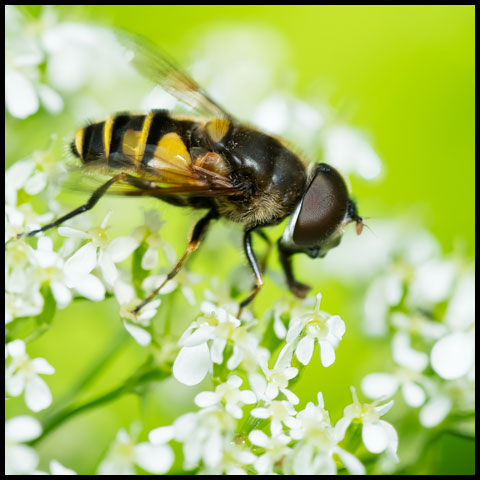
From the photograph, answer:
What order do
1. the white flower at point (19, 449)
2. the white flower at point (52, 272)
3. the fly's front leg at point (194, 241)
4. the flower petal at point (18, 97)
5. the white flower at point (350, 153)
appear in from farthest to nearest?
the white flower at point (350, 153) → the flower petal at point (18, 97) → the fly's front leg at point (194, 241) → the white flower at point (52, 272) → the white flower at point (19, 449)

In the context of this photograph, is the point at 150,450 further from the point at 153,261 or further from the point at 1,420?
the point at 153,261

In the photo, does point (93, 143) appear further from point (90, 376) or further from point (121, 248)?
point (90, 376)

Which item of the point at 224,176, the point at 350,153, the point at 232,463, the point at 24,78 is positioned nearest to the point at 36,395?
the point at 232,463

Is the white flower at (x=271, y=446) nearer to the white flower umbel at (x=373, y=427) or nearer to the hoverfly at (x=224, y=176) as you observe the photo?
the white flower umbel at (x=373, y=427)

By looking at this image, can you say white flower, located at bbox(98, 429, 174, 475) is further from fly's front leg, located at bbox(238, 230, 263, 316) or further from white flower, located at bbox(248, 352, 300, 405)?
fly's front leg, located at bbox(238, 230, 263, 316)

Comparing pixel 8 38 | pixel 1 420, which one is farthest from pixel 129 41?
pixel 1 420

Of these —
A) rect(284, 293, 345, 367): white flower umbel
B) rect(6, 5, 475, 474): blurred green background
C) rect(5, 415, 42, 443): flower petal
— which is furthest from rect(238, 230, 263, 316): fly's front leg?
rect(6, 5, 475, 474): blurred green background

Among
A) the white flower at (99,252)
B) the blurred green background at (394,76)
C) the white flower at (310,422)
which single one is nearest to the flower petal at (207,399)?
the white flower at (310,422)
